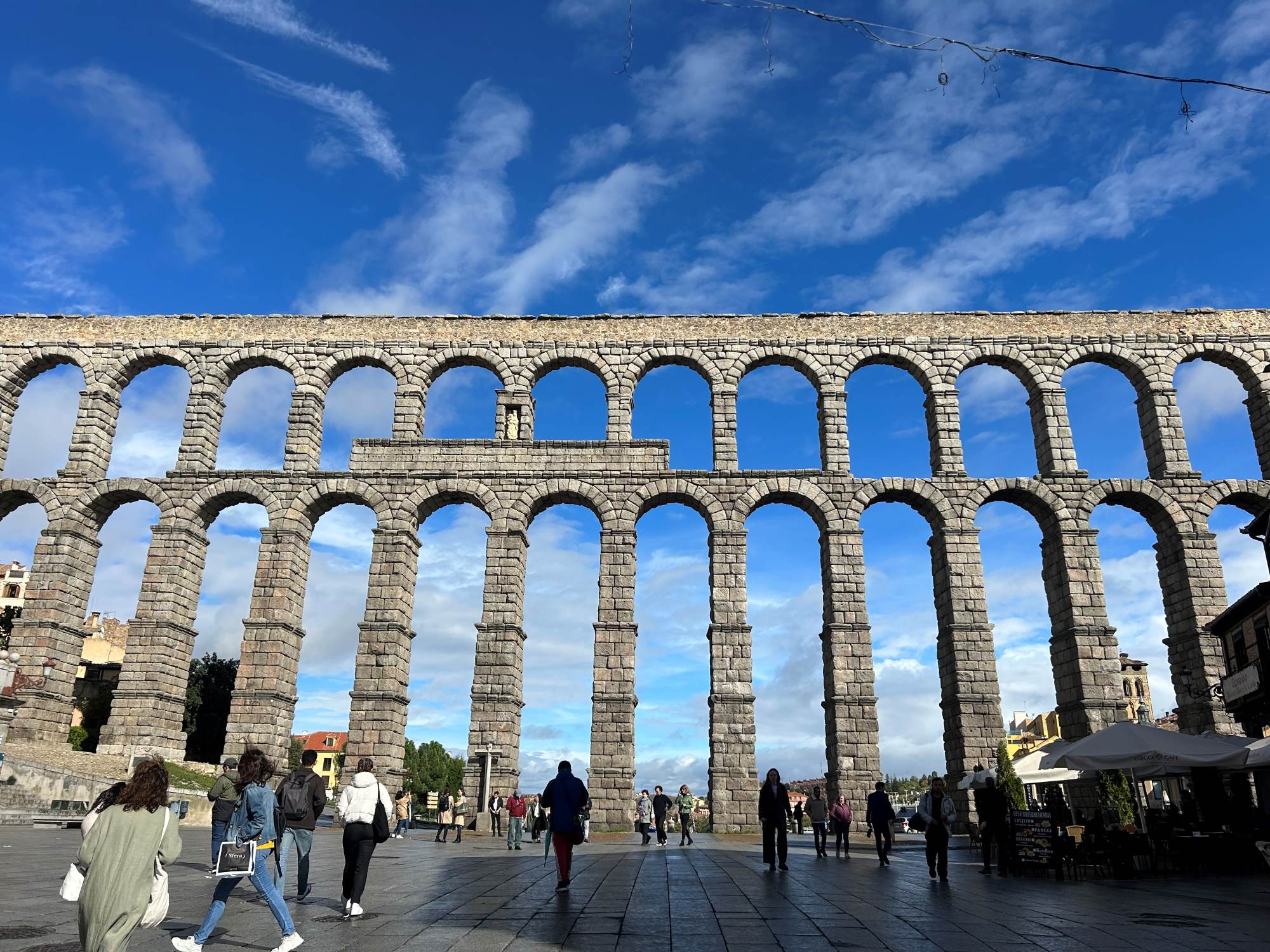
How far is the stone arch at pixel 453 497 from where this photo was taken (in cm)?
3009

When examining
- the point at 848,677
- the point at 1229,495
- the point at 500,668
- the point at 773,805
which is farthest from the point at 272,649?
A: the point at 1229,495

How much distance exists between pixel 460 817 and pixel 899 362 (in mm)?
21535

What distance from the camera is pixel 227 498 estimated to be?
3070 cm

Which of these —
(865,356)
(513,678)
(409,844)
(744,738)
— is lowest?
(409,844)

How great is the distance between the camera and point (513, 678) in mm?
27672

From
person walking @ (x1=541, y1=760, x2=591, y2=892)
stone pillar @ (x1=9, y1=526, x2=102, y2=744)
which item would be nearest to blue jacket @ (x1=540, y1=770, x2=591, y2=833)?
person walking @ (x1=541, y1=760, x2=591, y2=892)

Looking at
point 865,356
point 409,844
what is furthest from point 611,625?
point 865,356

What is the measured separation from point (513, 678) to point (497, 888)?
53.3ft

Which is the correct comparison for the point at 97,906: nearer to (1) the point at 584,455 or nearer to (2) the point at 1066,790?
(1) the point at 584,455

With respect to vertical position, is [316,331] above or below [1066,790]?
above

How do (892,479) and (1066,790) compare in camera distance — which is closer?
(1066,790)

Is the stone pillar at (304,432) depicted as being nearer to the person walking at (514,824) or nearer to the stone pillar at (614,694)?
the stone pillar at (614,694)

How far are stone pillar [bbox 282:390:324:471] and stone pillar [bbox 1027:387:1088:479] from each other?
2526cm

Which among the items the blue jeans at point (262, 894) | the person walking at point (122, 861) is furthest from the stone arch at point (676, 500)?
the person walking at point (122, 861)
